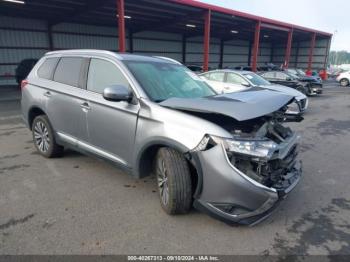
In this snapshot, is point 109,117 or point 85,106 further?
point 85,106

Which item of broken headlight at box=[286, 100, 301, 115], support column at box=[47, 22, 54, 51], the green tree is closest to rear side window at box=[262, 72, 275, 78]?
broken headlight at box=[286, 100, 301, 115]

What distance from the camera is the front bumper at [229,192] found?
258cm

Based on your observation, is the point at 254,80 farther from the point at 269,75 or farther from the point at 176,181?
the point at 176,181

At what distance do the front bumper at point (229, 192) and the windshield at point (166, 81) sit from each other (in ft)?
3.66

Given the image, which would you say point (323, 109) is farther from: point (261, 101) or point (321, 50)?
point (321, 50)

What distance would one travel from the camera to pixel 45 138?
15.9 ft

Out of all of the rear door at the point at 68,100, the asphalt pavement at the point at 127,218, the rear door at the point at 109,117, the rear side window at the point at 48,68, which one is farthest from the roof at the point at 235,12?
the asphalt pavement at the point at 127,218

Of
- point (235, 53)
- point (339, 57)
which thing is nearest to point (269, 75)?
point (235, 53)

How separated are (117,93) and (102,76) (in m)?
0.80

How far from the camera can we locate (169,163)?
2.95 meters

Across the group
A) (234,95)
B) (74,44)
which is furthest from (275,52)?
(234,95)

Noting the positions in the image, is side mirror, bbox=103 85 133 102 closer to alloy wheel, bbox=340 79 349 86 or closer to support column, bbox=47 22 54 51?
support column, bbox=47 22 54 51

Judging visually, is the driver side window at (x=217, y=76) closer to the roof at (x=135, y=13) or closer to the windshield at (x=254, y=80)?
the windshield at (x=254, y=80)

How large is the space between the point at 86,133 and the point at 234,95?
2.10 meters
